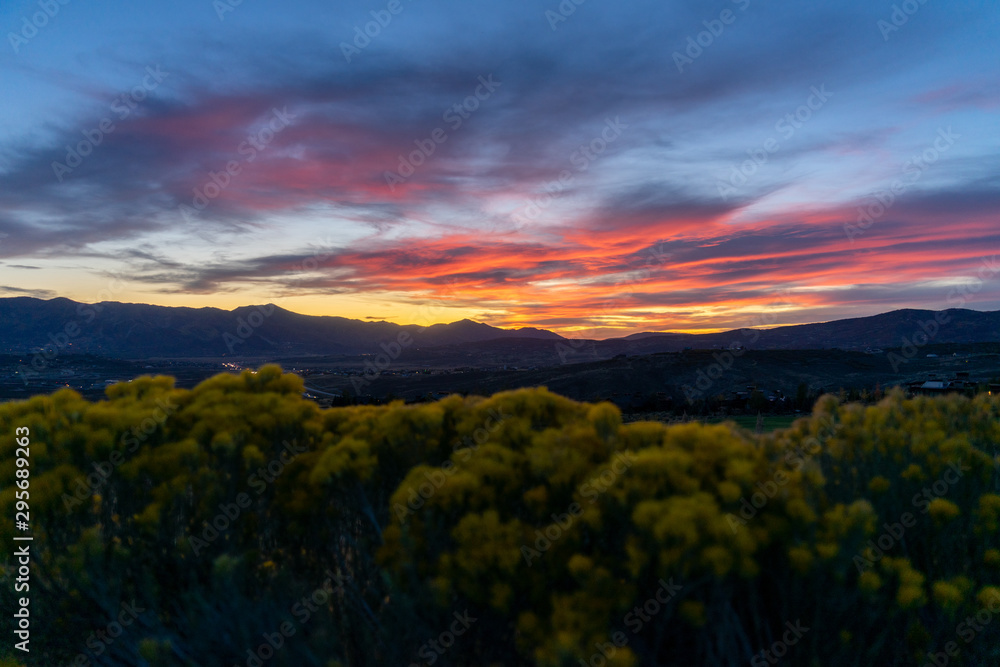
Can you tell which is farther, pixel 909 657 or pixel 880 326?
pixel 880 326

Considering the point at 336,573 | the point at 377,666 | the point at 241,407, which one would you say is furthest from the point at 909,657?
the point at 241,407

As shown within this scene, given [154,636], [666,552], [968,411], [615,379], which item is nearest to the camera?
[666,552]

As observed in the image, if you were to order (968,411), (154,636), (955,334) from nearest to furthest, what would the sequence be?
(154,636), (968,411), (955,334)

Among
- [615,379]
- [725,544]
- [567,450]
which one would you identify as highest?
[567,450]

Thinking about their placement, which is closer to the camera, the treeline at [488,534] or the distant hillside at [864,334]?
the treeline at [488,534]

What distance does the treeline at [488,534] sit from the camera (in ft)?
10.1

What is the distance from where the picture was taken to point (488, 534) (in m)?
3.21

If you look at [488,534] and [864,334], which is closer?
[488,534]

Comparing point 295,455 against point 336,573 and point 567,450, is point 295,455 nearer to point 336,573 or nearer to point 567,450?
point 336,573

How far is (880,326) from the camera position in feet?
577

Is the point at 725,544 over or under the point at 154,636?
over

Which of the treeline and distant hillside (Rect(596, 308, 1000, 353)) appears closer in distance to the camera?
the treeline

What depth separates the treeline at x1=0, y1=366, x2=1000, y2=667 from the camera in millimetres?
3086

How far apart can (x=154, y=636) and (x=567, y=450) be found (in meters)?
3.85
